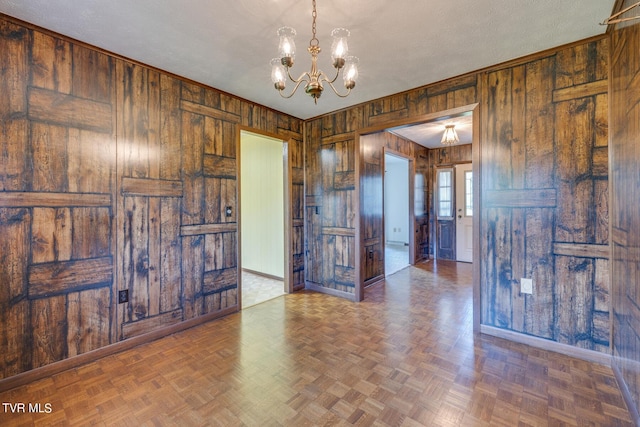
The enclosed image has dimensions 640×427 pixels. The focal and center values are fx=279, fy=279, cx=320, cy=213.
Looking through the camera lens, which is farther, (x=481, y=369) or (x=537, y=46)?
(x=537, y=46)

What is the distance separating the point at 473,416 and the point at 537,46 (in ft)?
9.27

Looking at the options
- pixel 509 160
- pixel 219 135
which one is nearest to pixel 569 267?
pixel 509 160

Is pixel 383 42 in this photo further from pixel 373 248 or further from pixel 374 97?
pixel 373 248

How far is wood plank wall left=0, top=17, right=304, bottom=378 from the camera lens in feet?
6.59

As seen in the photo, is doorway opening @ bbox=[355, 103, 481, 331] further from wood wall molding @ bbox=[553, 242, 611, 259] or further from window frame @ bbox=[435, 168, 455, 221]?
wood wall molding @ bbox=[553, 242, 611, 259]

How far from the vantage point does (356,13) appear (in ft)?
6.25

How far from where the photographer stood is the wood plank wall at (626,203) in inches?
61.6

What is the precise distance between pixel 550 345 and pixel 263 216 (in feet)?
13.3

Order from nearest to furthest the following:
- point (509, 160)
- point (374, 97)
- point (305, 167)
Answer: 1. point (509, 160)
2. point (374, 97)
3. point (305, 167)

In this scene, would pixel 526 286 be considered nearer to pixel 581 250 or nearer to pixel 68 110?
pixel 581 250

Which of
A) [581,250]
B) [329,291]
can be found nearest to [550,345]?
[581,250]

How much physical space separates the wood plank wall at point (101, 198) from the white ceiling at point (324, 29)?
12.3 inches

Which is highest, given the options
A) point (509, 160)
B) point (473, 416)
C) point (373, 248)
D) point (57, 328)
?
point (509, 160)

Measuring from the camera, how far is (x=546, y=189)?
2410mm
